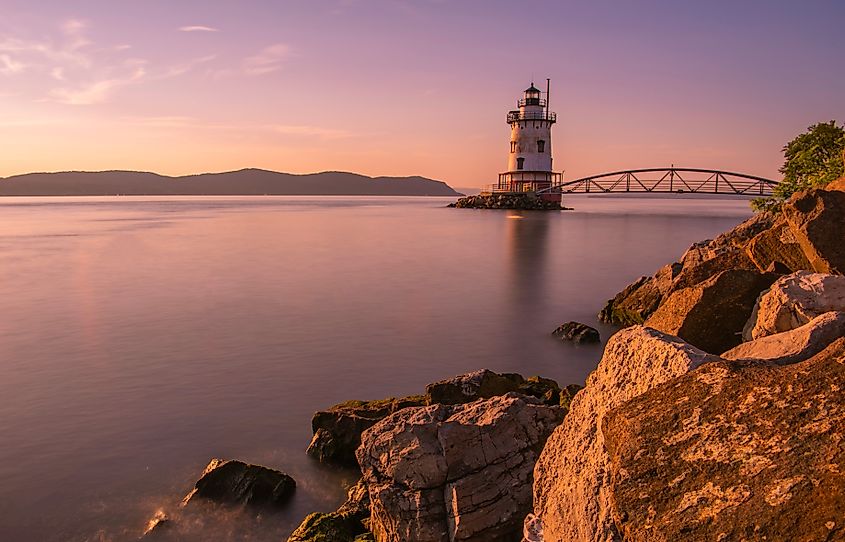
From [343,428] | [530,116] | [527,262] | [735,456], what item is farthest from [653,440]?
[530,116]

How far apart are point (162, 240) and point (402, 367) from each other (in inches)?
1823

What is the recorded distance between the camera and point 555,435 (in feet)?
18.4

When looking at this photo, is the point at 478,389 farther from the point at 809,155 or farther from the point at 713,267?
the point at 809,155

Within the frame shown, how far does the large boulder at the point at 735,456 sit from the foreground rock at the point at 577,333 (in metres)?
13.8

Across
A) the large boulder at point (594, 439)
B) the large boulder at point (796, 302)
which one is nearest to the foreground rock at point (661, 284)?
the large boulder at point (796, 302)

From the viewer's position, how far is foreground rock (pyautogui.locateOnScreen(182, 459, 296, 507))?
28.9 feet

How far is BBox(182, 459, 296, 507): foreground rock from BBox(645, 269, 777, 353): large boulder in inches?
243

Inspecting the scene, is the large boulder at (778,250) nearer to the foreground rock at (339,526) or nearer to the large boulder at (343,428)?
the large boulder at (343,428)

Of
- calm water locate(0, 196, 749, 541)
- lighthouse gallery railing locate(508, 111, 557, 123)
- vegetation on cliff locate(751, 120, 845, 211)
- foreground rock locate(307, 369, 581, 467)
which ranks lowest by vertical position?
calm water locate(0, 196, 749, 541)

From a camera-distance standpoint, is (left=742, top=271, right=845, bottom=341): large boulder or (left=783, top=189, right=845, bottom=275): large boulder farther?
(left=783, top=189, right=845, bottom=275): large boulder

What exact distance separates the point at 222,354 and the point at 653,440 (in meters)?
15.0

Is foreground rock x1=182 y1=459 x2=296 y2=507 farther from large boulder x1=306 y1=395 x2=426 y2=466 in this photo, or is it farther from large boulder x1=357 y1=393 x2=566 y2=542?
large boulder x1=357 y1=393 x2=566 y2=542

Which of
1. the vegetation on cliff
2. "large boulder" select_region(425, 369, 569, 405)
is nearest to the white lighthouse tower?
the vegetation on cliff

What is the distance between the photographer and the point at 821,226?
32.5 feet
